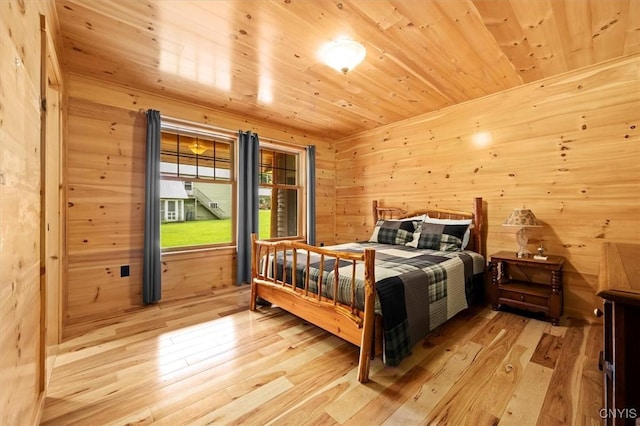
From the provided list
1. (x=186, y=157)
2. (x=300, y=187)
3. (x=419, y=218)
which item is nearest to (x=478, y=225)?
(x=419, y=218)

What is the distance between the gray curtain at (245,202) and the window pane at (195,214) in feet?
0.81

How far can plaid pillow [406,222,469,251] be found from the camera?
9.98 ft

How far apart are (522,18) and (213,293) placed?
396cm

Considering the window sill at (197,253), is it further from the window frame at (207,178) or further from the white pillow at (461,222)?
the white pillow at (461,222)

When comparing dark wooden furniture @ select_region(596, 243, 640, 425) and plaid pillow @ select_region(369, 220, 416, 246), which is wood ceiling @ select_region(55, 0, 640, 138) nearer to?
plaid pillow @ select_region(369, 220, 416, 246)

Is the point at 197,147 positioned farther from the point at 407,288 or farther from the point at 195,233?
the point at 407,288

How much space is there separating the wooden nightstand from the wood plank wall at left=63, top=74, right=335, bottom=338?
3558mm

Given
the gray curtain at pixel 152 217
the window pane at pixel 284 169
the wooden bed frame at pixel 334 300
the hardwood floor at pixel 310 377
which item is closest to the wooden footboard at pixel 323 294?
the wooden bed frame at pixel 334 300

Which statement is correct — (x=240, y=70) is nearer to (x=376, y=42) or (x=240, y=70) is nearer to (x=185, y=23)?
(x=185, y=23)

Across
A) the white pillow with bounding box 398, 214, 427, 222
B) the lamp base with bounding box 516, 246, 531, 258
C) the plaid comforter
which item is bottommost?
the plaid comforter

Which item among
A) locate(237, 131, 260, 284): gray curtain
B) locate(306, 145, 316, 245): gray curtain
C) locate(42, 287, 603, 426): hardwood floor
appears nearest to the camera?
locate(42, 287, 603, 426): hardwood floor

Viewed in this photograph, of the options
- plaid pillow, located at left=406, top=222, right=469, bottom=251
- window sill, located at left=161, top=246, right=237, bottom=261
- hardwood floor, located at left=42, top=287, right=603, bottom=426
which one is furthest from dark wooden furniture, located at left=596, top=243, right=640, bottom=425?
window sill, located at left=161, top=246, right=237, bottom=261

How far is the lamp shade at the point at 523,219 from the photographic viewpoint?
8.53 feet

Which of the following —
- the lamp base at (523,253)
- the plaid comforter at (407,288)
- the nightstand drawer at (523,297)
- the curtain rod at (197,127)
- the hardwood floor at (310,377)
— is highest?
the curtain rod at (197,127)
